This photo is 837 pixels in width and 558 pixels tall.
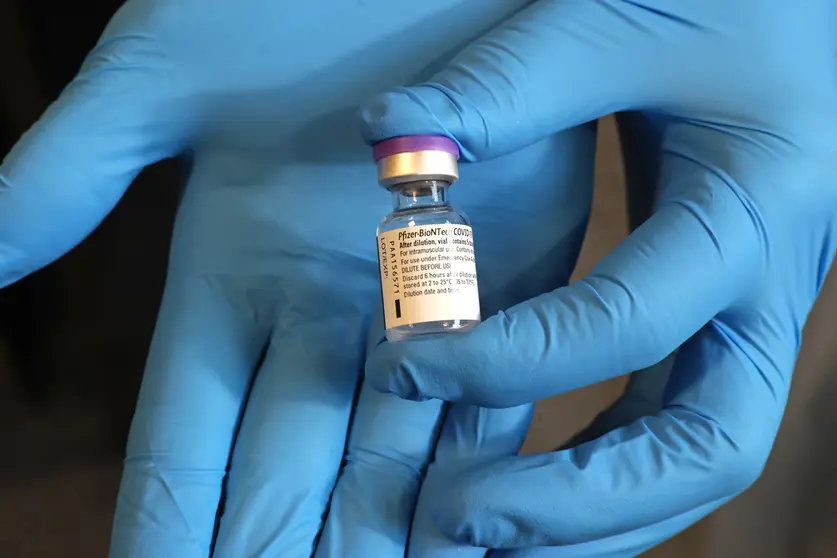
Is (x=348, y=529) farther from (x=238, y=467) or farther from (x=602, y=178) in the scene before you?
(x=602, y=178)

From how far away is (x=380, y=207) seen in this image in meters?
0.78

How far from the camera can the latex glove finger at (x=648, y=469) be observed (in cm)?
66

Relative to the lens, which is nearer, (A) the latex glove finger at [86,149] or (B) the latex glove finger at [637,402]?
(A) the latex glove finger at [86,149]

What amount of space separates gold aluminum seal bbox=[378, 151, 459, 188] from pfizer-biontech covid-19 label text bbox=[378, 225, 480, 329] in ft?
0.15

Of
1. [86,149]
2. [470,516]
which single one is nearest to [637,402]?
[470,516]

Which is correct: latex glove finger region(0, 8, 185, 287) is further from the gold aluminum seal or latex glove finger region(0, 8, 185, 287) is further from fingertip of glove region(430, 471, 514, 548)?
fingertip of glove region(430, 471, 514, 548)

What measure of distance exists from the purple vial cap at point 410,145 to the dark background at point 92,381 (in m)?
Result: 0.38

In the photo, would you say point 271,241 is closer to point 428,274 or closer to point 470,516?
point 428,274

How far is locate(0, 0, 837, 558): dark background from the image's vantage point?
2.96 feet

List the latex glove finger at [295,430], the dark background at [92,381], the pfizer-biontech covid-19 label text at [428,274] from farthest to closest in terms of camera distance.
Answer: the dark background at [92,381] < the latex glove finger at [295,430] < the pfizer-biontech covid-19 label text at [428,274]

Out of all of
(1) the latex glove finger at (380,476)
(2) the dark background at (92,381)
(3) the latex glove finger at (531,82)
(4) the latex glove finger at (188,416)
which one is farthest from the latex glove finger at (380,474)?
(2) the dark background at (92,381)

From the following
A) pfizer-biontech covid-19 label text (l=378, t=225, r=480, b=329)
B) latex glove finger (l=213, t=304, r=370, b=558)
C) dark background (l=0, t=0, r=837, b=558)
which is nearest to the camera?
pfizer-biontech covid-19 label text (l=378, t=225, r=480, b=329)

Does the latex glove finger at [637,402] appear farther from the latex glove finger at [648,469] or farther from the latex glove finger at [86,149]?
the latex glove finger at [86,149]

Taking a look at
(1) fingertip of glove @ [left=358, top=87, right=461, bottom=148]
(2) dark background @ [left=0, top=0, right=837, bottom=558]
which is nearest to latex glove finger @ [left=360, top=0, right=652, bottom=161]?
(1) fingertip of glove @ [left=358, top=87, right=461, bottom=148]
